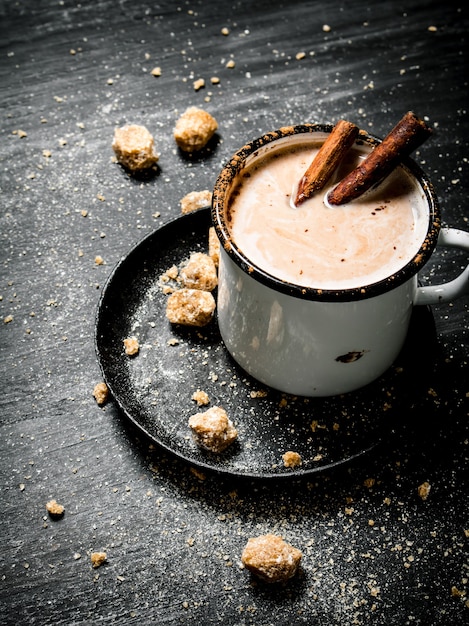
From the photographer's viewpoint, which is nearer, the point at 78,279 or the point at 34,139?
the point at 78,279

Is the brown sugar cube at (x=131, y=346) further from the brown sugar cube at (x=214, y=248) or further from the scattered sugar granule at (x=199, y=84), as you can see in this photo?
the scattered sugar granule at (x=199, y=84)

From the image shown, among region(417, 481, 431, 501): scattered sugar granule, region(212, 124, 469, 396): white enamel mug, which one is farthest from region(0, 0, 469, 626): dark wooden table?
region(212, 124, 469, 396): white enamel mug

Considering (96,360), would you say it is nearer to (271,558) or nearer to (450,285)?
(271,558)

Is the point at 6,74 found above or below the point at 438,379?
above

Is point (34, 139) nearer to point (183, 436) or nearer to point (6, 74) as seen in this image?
point (6, 74)

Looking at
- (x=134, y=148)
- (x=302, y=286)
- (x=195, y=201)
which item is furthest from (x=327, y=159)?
(x=134, y=148)

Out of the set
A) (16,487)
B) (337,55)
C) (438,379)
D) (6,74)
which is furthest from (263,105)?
(16,487)
